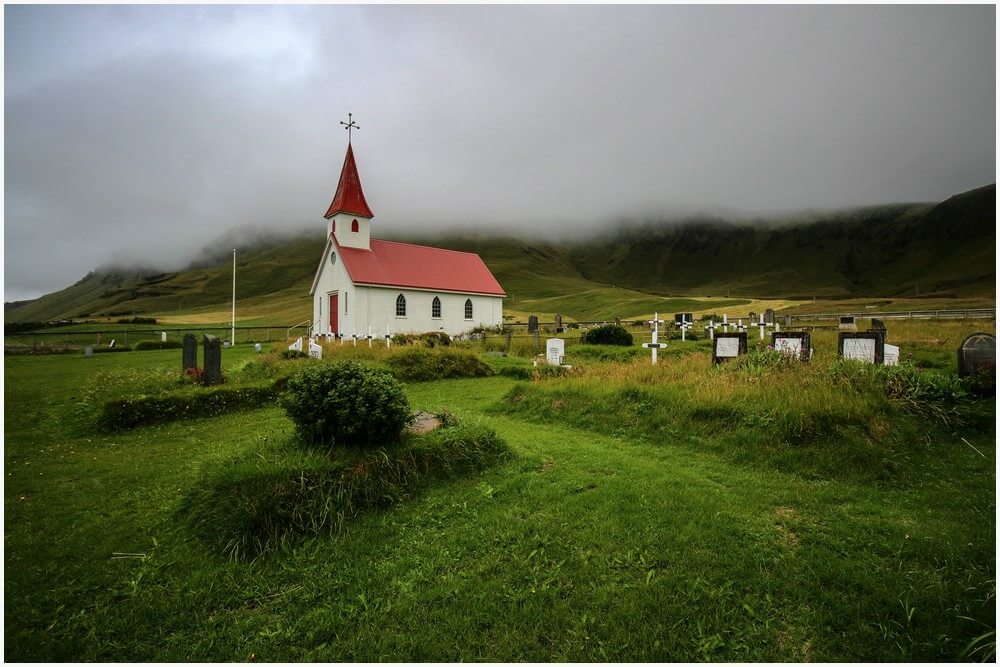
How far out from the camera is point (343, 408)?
21.2 feet

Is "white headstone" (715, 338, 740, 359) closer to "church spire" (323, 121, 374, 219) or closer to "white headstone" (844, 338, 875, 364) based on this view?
"white headstone" (844, 338, 875, 364)

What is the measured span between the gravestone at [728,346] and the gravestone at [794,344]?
2.83ft

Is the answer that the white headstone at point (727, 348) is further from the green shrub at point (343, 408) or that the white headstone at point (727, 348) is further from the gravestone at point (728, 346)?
the green shrub at point (343, 408)

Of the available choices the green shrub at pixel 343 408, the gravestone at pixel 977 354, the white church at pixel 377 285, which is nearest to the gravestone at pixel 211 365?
the green shrub at pixel 343 408

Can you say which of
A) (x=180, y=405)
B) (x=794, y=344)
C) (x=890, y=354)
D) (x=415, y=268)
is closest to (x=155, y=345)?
(x=415, y=268)

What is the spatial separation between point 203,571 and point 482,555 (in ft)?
8.71

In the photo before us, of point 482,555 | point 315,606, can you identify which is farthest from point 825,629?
point 315,606

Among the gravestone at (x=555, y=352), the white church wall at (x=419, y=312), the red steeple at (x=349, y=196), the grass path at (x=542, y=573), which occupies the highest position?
the red steeple at (x=349, y=196)

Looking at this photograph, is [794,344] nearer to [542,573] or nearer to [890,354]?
[890,354]

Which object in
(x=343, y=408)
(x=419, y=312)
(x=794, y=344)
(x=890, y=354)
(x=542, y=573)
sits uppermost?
(x=419, y=312)

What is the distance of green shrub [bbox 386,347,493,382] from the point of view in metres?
16.3

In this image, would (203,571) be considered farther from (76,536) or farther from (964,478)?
(964,478)

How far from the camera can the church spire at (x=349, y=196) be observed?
33.0 meters

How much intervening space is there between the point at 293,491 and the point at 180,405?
23.5 feet
